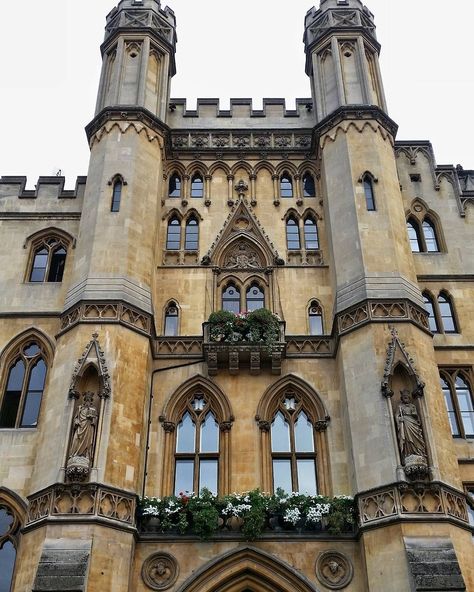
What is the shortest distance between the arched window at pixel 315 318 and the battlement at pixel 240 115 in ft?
23.2

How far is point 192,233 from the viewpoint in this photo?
2077 centimetres

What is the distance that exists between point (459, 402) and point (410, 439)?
3582 mm

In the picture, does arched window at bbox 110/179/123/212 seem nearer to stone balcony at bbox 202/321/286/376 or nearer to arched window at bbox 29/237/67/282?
arched window at bbox 29/237/67/282

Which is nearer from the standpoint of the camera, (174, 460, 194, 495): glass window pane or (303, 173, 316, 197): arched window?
(174, 460, 194, 495): glass window pane

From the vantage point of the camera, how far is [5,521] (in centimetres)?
1594

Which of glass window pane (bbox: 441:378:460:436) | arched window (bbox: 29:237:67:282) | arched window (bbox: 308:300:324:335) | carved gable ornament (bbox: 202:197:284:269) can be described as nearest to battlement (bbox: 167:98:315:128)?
carved gable ornament (bbox: 202:197:284:269)

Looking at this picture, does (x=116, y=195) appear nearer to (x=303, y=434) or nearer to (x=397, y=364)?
(x=303, y=434)

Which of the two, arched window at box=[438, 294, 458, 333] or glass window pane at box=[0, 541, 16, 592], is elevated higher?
arched window at box=[438, 294, 458, 333]

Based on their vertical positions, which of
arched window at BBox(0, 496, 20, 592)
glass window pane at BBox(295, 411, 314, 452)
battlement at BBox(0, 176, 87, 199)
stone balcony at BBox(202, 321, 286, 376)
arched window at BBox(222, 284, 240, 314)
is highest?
battlement at BBox(0, 176, 87, 199)

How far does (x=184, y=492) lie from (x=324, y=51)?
1527 cm

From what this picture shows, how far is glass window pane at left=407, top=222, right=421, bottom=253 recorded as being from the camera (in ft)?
67.9

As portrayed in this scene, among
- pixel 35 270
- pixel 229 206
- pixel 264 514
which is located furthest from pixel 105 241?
pixel 264 514

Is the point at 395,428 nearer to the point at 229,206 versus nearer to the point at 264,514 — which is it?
the point at 264,514

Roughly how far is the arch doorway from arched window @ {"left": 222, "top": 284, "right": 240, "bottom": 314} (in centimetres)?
683
